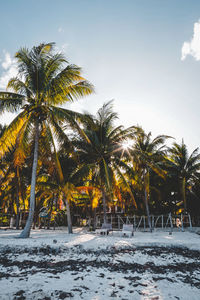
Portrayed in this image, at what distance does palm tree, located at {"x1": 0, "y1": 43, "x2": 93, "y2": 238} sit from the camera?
882 cm

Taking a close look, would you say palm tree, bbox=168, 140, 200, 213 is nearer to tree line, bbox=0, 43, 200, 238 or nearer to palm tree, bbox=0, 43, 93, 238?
tree line, bbox=0, 43, 200, 238

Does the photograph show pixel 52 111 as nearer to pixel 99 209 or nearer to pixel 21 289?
pixel 21 289

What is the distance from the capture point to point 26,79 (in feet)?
30.7

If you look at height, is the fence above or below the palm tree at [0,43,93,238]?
below

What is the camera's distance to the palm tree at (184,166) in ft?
56.2

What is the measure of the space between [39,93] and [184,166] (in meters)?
14.7

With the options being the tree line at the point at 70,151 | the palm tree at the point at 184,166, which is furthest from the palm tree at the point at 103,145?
the palm tree at the point at 184,166

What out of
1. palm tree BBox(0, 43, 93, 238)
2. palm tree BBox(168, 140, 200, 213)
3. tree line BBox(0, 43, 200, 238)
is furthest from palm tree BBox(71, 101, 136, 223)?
palm tree BBox(168, 140, 200, 213)

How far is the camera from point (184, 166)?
17750 mm

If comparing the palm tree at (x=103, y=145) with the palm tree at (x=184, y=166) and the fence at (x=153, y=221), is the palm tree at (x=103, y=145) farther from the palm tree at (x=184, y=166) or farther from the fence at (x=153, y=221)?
the palm tree at (x=184, y=166)

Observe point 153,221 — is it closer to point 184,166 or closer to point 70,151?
point 184,166

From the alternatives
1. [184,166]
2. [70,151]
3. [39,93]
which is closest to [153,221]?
[184,166]

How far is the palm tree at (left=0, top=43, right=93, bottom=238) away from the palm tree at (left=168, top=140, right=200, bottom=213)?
11.8 m

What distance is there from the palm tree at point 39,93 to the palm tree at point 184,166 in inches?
466
